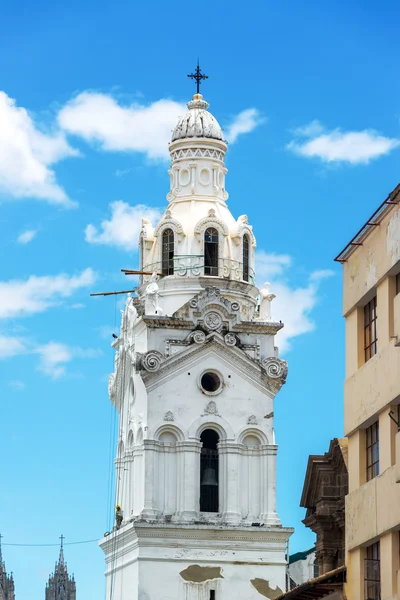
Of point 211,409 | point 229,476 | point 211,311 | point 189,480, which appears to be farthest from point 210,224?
point 189,480

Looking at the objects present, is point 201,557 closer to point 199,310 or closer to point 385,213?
point 199,310

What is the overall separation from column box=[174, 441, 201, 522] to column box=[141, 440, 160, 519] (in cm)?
101

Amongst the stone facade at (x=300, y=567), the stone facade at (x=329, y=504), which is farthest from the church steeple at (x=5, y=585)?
the stone facade at (x=329, y=504)

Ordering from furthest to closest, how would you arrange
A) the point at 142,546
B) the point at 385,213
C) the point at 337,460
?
the point at 142,546, the point at 337,460, the point at 385,213

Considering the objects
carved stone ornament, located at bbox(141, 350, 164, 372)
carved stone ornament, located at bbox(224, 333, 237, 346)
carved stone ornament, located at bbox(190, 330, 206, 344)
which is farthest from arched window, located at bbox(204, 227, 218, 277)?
carved stone ornament, located at bbox(141, 350, 164, 372)

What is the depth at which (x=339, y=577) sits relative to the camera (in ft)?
147

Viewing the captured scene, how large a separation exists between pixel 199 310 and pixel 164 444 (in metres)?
5.72

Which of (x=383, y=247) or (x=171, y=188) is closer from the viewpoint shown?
(x=383, y=247)

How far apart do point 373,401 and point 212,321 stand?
38.3 meters

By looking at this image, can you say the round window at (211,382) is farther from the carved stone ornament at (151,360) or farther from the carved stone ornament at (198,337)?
the carved stone ornament at (151,360)

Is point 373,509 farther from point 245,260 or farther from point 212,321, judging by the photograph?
point 245,260

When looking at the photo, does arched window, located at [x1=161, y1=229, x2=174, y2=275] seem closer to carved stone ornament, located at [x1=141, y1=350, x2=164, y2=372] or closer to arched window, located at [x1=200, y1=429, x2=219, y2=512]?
carved stone ornament, located at [x1=141, y1=350, x2=164, y2=372]

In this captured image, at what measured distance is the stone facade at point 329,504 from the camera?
171ft

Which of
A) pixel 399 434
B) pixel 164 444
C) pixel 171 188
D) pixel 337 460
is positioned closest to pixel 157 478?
pixel 164 444
